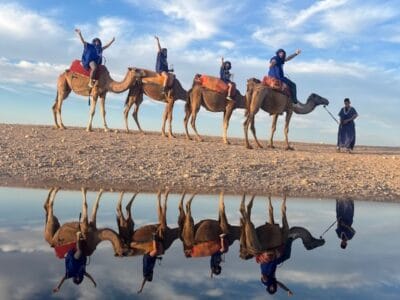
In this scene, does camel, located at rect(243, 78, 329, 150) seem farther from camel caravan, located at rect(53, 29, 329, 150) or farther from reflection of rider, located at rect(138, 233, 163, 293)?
reflection of rider, located at rect(138, 233, 163, 293)

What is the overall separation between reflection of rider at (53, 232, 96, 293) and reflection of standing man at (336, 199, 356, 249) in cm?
389

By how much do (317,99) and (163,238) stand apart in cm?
1393

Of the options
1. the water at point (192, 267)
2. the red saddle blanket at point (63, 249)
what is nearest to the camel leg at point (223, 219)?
the water at point (192, 267)

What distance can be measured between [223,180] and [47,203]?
5181mm

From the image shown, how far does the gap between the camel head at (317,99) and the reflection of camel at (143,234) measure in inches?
476

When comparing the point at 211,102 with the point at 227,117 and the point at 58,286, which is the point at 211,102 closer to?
the point at 227,117

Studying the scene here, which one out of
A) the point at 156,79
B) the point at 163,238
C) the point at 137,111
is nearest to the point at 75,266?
the point at 163,238

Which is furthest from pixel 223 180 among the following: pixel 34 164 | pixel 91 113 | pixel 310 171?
pixel 91 113

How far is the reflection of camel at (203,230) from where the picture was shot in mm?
8414

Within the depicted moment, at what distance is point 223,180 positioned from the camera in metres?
14.8

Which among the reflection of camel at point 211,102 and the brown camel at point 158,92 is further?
the brown camel at point 158,92

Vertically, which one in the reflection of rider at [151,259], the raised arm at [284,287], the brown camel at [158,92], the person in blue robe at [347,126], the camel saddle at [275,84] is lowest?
the raised arm at [284,287]

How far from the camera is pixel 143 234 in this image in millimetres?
8477

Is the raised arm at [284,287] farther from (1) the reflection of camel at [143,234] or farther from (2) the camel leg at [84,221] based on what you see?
(2) the camel leg at [84,221]
